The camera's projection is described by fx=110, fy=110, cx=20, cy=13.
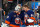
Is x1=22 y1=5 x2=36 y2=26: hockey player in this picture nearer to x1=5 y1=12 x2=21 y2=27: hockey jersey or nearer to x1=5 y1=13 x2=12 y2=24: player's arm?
x1=5 y1=12 x2=21 y2=27: hockey jersey

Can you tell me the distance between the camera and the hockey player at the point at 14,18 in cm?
216

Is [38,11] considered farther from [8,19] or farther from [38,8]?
[8,19]

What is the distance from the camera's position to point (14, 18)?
2168 mm

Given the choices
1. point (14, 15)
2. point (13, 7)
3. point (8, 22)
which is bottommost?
point (8, 22)

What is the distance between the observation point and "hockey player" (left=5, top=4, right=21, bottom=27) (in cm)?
216

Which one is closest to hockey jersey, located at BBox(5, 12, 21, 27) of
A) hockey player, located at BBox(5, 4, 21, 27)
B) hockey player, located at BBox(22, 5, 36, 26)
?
hockey player, located at BBox(5, 4, 21, 27)

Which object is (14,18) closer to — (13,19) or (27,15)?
(13,19)

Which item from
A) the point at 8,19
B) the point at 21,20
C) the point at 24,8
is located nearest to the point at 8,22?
the point at 8,19

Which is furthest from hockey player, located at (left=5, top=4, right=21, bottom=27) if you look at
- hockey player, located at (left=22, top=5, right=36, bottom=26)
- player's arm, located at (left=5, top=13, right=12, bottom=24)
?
hockey player, located at (left=22, top=5, right=36, bottom=26)

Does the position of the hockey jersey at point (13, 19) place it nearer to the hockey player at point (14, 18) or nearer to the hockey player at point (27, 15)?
the hockey player at point (14, 18)

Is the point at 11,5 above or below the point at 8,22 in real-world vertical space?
above

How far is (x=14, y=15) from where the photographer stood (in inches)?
85.3

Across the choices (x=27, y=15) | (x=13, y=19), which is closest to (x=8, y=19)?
(x=13, y=19)

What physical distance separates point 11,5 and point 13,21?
0.32m
